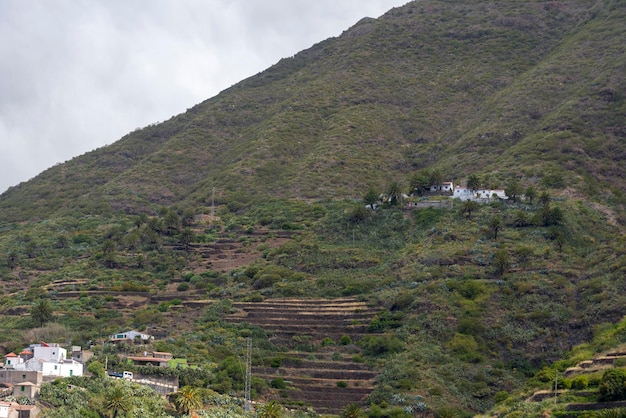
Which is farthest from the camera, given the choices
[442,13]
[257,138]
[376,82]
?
[442,13]

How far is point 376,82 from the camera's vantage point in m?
146

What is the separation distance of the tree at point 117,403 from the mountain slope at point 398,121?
2066 inches

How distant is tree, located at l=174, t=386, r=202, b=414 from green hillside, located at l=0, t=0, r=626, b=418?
479 cm

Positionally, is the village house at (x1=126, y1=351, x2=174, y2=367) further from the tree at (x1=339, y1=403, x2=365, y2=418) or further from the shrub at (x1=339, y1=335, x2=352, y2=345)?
the shrub at (x1=339, y1=335, x2=352, y2=345)

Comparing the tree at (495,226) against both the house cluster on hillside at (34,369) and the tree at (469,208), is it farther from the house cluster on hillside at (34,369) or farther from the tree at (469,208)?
the house cluster on hillside at (34,369)

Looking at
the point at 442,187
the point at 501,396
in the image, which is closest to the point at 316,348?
the point at 501,396

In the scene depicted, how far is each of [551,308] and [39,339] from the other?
3621 cm

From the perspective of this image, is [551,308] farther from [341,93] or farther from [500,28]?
[500,28]

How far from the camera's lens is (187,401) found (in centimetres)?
6531

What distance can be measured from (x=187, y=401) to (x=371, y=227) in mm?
38683

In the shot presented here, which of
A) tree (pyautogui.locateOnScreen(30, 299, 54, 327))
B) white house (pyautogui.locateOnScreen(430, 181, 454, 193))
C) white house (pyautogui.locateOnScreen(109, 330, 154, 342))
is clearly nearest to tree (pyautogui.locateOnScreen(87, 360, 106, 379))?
white house (pyautogui.locateOnScreen(109, 330, 154, 342))

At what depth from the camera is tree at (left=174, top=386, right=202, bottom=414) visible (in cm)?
6494

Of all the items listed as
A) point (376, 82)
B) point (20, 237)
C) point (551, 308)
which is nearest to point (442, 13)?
point (376, 82)

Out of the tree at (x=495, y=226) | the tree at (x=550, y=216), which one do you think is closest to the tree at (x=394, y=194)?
the tree at (x=495, y=226)
